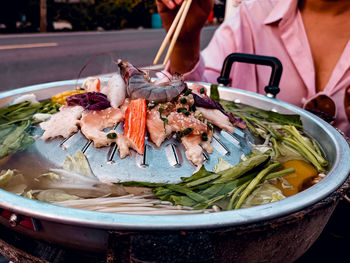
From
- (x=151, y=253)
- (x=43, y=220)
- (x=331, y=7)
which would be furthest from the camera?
(x=331, y=7)

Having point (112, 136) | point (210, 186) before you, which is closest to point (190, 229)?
point (210, 186)

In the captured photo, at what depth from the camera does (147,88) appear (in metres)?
1.78

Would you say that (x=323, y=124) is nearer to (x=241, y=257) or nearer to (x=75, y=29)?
(x=241, y=257)

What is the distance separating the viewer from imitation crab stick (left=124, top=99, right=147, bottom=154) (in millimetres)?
1599

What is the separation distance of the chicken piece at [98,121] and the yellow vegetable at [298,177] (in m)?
1.04

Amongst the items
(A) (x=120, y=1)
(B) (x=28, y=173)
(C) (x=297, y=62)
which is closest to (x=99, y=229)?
(B) (x=28, y=173)

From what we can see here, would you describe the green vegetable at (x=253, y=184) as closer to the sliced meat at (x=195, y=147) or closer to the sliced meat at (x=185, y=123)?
the sliced meat at (x=195, y=147)

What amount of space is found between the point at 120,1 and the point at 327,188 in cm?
2980

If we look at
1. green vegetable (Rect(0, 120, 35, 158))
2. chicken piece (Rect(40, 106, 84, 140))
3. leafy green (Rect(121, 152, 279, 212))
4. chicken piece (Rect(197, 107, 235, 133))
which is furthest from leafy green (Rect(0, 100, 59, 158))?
chicken piece (Rect(197, 107, 235, 133))

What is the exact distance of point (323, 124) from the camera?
2.12 meters

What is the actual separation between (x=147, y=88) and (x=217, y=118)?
52 cm

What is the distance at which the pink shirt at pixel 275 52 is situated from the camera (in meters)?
2.97

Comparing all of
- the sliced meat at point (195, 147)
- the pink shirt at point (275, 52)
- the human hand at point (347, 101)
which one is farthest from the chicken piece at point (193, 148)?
the human hand at point (347, 101)

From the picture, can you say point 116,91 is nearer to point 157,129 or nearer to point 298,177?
point 157,129
